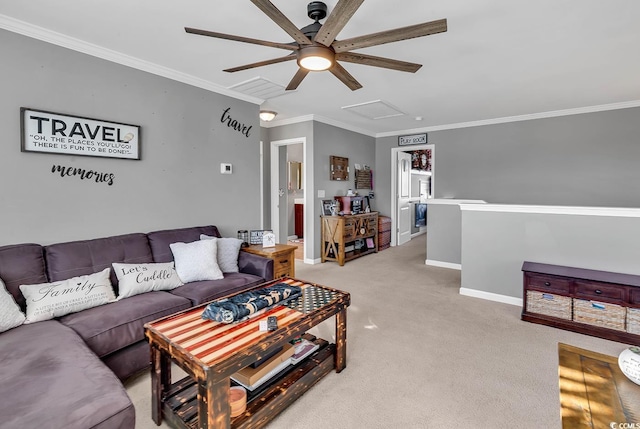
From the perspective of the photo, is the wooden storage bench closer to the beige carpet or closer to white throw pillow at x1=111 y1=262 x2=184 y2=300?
the beige carpet

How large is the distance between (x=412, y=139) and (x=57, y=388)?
20.4 ft

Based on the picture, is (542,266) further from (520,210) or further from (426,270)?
(426,270)

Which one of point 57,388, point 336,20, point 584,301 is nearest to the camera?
point 57,388

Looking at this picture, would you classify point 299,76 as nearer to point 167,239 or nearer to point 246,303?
point 246,303

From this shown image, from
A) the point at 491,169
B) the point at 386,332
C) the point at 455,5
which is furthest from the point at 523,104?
the point at 386,332

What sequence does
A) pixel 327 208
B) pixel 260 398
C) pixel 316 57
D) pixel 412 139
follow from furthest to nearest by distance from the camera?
pixel 412 139 → pixel 327 208 → pixel 316 57 → pixel 260 398

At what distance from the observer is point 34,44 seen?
238 cm

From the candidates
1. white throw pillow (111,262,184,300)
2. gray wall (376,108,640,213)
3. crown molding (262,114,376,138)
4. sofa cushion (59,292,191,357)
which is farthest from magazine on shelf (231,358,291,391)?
gray wall (376,108,640,213)

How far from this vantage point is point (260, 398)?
168cm

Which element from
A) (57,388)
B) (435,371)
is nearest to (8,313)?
(57,388)

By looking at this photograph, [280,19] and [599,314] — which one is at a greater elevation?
[280,19]

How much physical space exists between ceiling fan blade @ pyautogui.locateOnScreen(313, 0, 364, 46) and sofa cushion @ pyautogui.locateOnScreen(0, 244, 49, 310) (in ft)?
8.00

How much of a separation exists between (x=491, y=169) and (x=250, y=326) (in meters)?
5.29

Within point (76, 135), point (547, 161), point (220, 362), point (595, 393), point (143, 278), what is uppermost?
point (547, 161)
